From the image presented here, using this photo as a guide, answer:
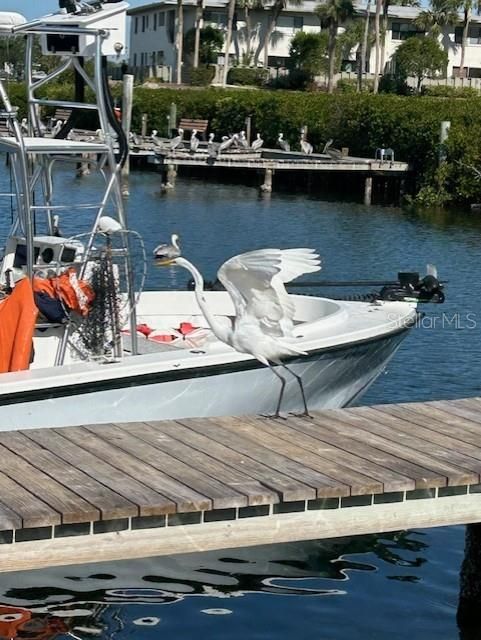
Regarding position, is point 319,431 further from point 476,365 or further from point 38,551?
point 476,365

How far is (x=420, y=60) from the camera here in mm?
73125

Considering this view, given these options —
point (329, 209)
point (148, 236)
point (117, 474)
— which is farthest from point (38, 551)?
point (329, 209)

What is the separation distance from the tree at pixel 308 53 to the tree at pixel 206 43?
4816 millimetres

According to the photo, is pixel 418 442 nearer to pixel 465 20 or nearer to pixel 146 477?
pixel 146 477

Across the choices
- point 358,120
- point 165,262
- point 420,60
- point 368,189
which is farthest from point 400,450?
point 420,60

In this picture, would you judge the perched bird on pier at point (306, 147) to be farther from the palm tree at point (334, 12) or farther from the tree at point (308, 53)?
the tree at point (308, 53)

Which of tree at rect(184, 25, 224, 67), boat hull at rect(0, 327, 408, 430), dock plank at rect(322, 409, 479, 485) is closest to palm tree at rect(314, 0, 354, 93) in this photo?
tree at rect(184, 25, 224, 67)

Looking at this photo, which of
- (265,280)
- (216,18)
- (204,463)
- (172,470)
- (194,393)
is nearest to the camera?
(172,470)

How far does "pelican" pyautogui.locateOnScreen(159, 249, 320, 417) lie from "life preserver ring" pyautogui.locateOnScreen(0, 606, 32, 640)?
232 centimetres

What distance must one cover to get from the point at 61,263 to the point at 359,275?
1437cm

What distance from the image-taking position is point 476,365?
17938 millimetres

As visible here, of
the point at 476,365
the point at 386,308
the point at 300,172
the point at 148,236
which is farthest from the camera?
the point at 300,172

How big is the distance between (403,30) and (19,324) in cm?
7650

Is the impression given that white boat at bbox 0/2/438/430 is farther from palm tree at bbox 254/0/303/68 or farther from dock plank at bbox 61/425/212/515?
palm tree at bbox 254/0/303/68
